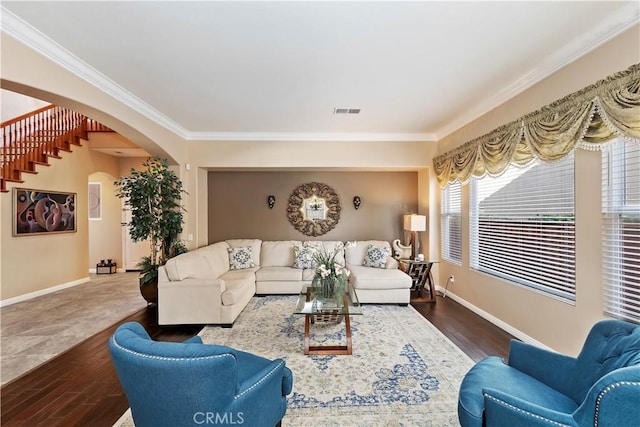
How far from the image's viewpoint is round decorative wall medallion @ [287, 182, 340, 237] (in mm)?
5715

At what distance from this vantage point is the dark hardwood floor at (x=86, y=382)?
201cm

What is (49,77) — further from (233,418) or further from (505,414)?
(505,414)

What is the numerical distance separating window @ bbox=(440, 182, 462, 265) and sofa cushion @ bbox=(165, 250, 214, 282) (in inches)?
158

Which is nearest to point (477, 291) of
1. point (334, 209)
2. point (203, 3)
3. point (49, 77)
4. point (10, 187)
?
point (334, 209)

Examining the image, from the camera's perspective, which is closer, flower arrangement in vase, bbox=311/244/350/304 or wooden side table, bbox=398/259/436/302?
flower arrangement in vase, bbox=311/244/350/304

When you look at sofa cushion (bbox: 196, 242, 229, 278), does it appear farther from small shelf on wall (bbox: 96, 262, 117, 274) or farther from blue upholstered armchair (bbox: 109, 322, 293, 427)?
small shelf on wall (bbox: 96, 262, 117, 274)

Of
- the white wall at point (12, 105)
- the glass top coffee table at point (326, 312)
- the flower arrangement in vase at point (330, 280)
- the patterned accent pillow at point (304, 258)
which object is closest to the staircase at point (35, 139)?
the white wall at point (12, 105)

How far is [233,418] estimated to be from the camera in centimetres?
134

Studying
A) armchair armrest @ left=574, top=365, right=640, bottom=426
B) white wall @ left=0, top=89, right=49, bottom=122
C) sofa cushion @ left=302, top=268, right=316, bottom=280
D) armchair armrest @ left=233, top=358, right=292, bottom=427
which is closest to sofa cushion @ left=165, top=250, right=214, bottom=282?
sofa cushion @ left=302, top=268, right=316, bottom=280

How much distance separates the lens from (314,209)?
18.8ft

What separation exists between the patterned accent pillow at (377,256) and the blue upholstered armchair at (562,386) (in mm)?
3025

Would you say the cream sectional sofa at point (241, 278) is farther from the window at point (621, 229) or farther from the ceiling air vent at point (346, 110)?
the window at point (621, 229)

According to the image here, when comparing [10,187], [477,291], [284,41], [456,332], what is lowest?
[456,332]

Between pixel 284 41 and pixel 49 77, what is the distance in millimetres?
2162
